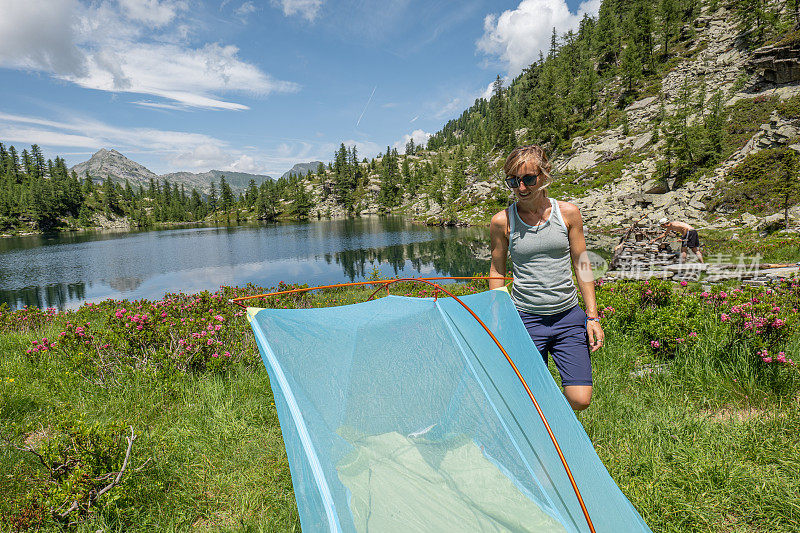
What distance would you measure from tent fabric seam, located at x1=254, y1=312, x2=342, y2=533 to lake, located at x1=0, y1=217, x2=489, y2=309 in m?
18.4

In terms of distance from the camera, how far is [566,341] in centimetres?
271

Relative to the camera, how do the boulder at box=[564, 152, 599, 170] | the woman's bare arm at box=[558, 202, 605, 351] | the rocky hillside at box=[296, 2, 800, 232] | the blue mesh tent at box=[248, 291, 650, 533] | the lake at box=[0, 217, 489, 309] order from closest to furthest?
the blue mesh tent at box=[248, 291, 650, 533]
the woman's bare arm at box=[558, 202, 605, 351]
the lake at box=[0, 217, 489, 309]
the rocky hillside at box=[296, 2, 800, 232]
the boulder at box=[564, 152, 599, 170]

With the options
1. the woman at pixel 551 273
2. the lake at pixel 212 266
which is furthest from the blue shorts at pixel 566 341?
the lake at pixel 212 266

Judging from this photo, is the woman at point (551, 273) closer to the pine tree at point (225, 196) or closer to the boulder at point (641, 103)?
the boulder at point (641, 103)

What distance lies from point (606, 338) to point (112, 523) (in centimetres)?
596

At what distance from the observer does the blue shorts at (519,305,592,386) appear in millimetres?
2641

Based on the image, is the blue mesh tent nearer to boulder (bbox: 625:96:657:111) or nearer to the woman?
the woman

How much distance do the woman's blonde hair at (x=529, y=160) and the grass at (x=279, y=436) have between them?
2.62 m

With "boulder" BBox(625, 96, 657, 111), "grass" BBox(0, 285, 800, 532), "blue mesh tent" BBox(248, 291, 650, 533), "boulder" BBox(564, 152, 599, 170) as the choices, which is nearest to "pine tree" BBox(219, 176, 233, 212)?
"boulder" BBox(564, 152, 599, 170)

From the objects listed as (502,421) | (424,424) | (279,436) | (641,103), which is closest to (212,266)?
(279,436)

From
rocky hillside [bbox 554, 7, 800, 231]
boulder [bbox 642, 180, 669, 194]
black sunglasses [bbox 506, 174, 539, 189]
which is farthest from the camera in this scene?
boulder [bbox 642, 180, 669, 194]

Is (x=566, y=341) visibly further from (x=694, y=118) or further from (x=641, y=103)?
(x=641, y=103)

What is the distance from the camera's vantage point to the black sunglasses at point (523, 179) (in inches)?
103

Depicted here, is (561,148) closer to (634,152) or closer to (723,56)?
(634,152)
